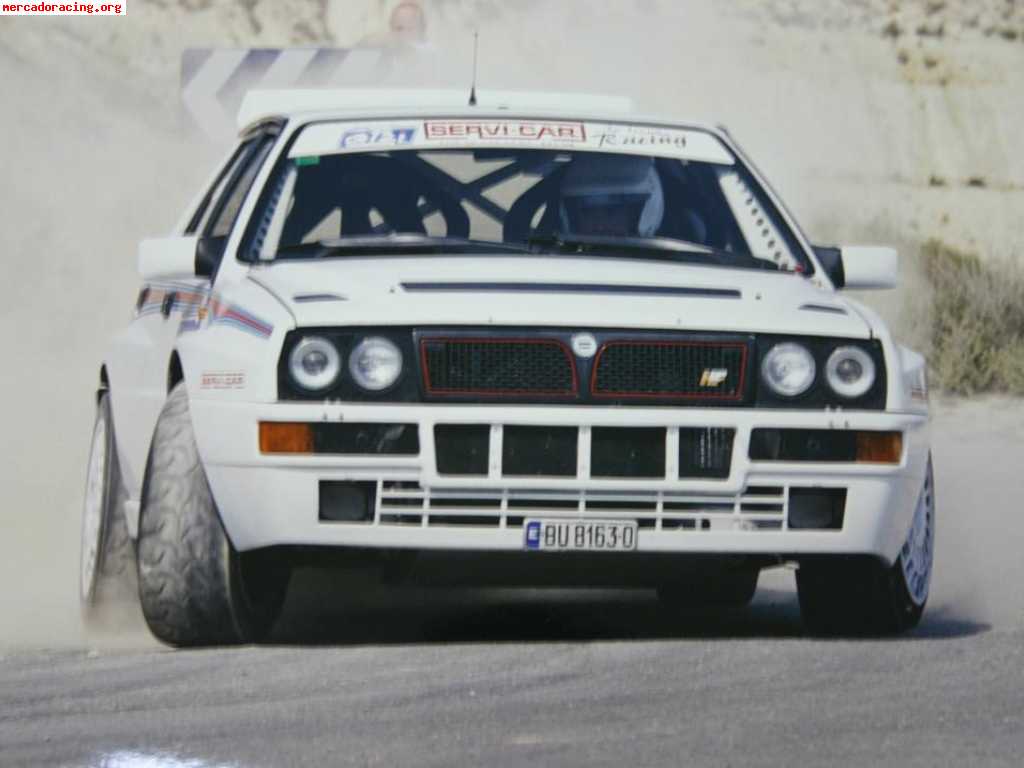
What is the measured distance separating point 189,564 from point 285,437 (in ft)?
1.48

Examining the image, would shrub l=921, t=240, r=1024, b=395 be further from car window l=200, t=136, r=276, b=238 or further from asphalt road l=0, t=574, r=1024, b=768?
asphalt road l=0, t=574, r=1024, b=768

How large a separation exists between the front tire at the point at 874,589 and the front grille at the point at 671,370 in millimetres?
627

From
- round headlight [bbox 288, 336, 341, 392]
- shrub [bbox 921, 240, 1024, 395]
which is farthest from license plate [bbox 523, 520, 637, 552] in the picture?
shrub [bbox 921, 240, 1024, 395]

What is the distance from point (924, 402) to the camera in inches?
289

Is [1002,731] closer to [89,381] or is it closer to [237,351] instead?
[237,351]

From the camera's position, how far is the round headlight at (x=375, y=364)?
22.4 feet

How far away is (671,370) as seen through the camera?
692cm

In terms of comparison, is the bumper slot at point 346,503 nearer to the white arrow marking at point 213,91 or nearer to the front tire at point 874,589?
the front tire at point 874,589

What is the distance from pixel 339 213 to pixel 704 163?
1203 mm

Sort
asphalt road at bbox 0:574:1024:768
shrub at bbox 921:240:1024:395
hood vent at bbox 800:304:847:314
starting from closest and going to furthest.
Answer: asphalt road at bbox 0:574:1024:768
hood vent at bbox 800:304:847:314
shrub at bbox 921:240:1024:395

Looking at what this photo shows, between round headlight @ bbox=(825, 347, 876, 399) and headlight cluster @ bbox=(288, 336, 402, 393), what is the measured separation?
1115mm

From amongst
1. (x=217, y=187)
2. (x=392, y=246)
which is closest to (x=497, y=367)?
(x=392, y=246)

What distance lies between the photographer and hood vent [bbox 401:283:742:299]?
277 inches

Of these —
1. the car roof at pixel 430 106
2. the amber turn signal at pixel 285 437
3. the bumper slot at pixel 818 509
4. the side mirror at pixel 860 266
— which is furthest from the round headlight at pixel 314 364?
the side mirror at pixel 860 266
